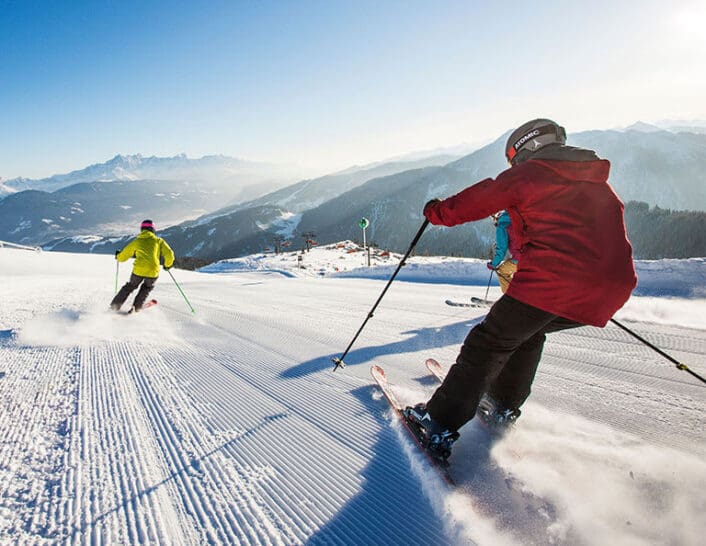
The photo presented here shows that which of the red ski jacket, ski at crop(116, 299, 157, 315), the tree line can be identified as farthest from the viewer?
the tree line

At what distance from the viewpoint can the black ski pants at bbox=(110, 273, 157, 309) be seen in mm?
6070

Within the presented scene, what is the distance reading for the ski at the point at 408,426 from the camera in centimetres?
204

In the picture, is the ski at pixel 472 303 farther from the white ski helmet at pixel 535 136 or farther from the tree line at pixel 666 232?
the tree line at pixel 666 232

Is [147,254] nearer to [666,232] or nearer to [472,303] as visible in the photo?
[472,303]

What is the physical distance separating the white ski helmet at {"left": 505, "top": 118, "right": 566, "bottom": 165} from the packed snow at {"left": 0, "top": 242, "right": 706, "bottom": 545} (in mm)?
1892

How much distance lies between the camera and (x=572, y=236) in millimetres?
1810

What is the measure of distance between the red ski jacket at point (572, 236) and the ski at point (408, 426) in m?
1.09

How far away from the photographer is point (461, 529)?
66.0 inches

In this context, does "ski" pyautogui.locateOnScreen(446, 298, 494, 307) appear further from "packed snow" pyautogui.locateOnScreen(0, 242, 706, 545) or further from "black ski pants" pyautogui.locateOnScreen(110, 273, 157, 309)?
"black ski pants" pyautogui.locateOnScreen(110, 273, 157, 309)

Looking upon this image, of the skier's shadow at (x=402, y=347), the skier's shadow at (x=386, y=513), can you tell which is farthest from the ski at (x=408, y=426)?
the skier's shadow at (x=402, y=347)

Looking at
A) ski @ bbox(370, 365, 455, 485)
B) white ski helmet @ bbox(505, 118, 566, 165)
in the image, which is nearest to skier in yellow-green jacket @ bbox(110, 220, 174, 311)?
ski @ bbox(370, 365, 455, 485)

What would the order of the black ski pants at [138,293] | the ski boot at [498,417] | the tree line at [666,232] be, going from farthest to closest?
the tree line at [666,232], the black ski pants at [138,293], the ski boot at [498,417]

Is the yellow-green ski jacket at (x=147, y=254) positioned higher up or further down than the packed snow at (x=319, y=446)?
higher up

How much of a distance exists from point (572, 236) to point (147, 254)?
21.9 feet
